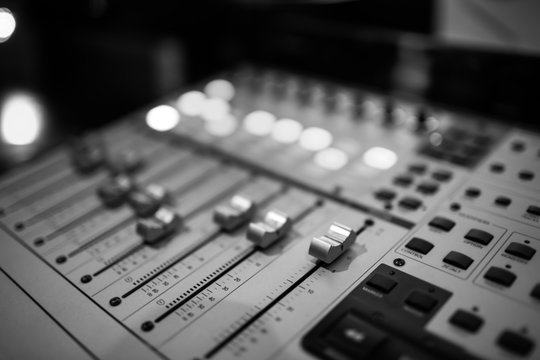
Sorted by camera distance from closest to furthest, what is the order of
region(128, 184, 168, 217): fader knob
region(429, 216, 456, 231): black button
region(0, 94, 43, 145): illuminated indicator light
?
region(429, 216, 456, 231): black button → region(128, 184, 168, 217): fader knob → region(0, 94, 43, 145): illuminated indicator light

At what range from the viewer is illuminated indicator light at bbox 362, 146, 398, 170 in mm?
1799

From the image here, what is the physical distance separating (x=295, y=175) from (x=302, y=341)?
0.75 meters

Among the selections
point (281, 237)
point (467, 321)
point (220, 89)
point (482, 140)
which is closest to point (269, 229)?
point (281, 237)

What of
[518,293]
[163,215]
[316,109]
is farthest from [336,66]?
[518,293]

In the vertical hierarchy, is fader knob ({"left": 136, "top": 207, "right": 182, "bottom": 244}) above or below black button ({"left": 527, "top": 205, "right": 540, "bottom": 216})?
below

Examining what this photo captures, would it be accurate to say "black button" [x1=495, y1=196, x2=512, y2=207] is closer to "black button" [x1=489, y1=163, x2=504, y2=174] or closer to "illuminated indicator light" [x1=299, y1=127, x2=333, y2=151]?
"black button" [x1=489, y1=163, x2=504, y2=174]

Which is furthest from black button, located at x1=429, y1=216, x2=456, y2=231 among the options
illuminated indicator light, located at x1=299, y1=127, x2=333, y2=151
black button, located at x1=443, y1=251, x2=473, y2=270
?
illuminated indicator light, located at x1=299, y1=127, x2=333, y2=151

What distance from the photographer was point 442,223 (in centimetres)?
144

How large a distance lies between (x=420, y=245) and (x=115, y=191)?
3.31 ft

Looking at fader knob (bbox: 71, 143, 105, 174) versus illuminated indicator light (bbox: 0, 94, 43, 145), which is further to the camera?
illuminated indicator light (bbox: 0, 94, 43, 145)

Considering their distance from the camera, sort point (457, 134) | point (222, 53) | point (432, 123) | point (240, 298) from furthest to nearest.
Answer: point (222, 53)
point (432, 123)
point (457, 134)
point (240, 298)

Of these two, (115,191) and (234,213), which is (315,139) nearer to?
(234,213)

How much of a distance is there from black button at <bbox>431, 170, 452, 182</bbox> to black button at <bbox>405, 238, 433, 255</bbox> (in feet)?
1.17

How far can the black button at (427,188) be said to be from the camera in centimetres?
161
